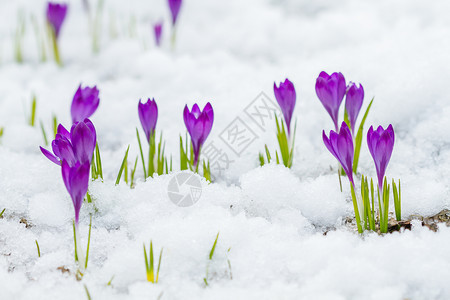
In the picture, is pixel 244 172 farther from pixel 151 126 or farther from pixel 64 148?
pixel 64 148

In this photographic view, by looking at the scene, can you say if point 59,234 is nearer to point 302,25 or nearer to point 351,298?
point 351,298

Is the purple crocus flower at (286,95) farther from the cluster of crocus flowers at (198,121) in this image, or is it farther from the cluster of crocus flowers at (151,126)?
the cluster of crocus flowers at (151,126)

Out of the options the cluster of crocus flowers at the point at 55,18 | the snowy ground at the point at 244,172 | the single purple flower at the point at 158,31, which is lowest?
the snowy ground at the point at 244,172

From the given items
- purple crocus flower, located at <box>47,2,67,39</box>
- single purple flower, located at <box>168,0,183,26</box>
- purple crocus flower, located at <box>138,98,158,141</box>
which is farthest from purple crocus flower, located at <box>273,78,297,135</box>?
purple crocus flower, located at <box>47,2,67,39</box>

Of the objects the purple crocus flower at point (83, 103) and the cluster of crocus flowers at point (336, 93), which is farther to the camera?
the purple crocus flower at point (83, 103)

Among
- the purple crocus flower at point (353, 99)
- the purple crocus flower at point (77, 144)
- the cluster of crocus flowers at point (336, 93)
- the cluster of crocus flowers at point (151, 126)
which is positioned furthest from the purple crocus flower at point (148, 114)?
the purple crocus flower at point (353, 99)

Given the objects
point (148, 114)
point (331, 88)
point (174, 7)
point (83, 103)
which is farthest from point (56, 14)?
point (331, 88)

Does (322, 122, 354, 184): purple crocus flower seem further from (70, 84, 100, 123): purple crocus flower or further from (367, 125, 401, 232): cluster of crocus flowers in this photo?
(70, 84, 100, 123): purple crocus flower
